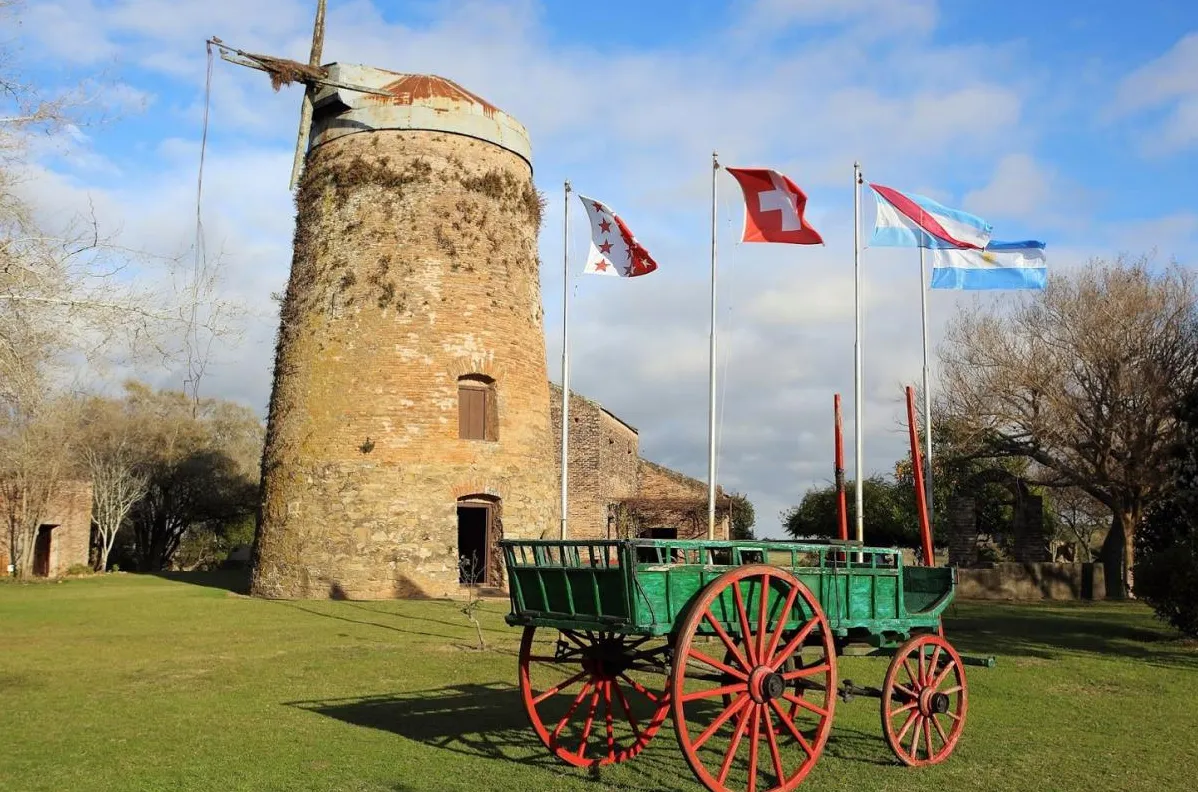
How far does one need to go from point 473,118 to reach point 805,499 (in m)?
33.8

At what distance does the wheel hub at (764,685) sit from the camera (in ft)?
22.5

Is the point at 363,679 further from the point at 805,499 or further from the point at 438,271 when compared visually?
the point at 805,499

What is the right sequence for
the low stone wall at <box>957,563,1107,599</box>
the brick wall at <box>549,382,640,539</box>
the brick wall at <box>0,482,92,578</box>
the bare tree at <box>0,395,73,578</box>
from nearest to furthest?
the low stone wall at <box>957,563,1107,599</box>, the brick wall at <box>549,382,640,539</box>, the bare tree at <box>0,395,73,578</box>, the brick wall at <box>0,482,92,578</box>

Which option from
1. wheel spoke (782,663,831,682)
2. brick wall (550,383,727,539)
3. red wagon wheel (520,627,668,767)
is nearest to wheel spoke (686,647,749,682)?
wheel spoke (782,663,831,682)

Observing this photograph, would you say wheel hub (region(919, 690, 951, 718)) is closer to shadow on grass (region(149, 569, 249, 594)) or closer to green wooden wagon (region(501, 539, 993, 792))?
green wooden wagon (region(501, 539, 993, 792))

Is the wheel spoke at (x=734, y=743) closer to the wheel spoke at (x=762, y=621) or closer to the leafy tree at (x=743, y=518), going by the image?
the wheel spoke at (x=762, y=621)

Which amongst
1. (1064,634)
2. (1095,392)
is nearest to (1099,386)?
(1095,392)

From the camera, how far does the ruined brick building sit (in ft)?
72.4

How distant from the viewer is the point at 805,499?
173 ft

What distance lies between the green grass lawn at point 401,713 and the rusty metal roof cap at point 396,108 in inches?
434

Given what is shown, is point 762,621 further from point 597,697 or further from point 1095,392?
point 1095,392

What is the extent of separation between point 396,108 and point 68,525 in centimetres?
2320

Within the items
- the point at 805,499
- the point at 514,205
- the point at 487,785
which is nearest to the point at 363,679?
the point at 487,785

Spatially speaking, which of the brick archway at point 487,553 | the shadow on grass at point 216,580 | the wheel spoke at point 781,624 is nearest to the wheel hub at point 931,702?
the wheel spoke at point 781,624
